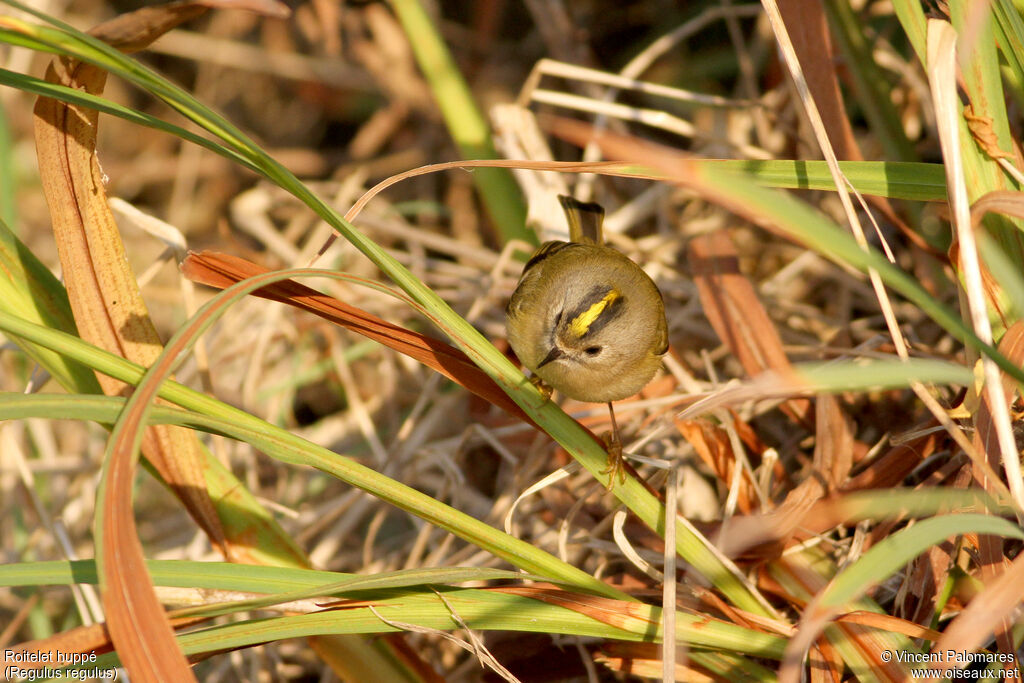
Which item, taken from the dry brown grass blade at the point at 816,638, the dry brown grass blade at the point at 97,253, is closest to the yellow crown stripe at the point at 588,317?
the dry brown grass blade at the point at 816,638

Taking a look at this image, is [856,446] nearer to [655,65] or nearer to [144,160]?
[655,65]

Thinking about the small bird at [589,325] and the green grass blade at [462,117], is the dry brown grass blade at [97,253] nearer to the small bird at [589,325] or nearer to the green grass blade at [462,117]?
the small bird at [589,325]

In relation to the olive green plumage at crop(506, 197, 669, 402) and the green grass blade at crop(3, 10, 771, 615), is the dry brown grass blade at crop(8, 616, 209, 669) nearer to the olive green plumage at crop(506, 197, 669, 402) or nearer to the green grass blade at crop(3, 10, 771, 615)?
the green grass blade at crop(3, 10, 771, 615)

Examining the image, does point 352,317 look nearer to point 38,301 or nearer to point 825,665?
point 38,301

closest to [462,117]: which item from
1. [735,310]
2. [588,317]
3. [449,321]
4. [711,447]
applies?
[588,317]

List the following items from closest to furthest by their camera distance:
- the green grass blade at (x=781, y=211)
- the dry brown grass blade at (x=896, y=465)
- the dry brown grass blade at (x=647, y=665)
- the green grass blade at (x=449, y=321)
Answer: the green grass blade at (x=781, y=211) → the green grass blade at (x=449, y=321) → the dry brown grass blade at (x=647, y=665) → the dry brown grass blade at (x=896, y=465)

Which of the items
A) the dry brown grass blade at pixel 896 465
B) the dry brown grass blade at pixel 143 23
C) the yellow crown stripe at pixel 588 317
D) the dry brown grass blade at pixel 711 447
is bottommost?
the dry brown grass blade at pixel 896 465
